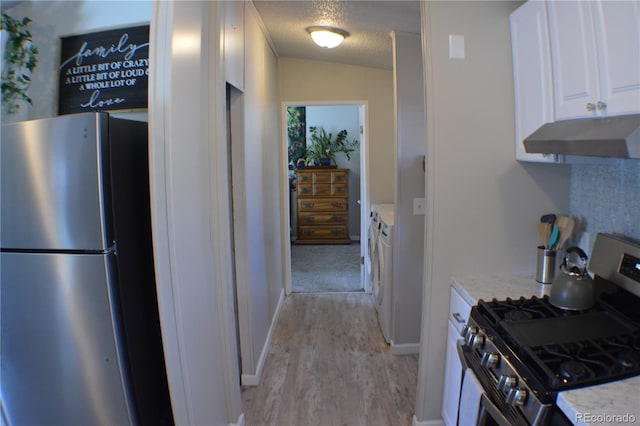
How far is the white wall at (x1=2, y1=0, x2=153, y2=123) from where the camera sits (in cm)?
160

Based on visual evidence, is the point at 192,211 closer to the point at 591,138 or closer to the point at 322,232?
the point at 591,138

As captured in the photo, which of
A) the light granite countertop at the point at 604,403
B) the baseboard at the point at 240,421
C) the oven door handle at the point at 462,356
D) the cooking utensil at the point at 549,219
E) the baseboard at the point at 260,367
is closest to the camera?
the light granite countertop at the point at 604,403

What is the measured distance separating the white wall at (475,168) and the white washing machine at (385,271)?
919 millimetres

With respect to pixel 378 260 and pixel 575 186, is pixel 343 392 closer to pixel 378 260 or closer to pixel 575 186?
pixel 378 260

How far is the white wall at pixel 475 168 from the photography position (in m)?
1.69

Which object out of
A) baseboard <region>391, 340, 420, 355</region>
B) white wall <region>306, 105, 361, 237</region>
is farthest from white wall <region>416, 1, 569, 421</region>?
white wall <region>306, 105, 361, 237</region>

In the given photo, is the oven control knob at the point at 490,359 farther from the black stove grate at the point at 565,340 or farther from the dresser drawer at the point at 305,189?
the dresser drawer at the point at 305,189

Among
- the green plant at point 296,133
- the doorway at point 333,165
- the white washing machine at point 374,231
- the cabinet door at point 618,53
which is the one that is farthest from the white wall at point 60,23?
the green plant at point 296,133

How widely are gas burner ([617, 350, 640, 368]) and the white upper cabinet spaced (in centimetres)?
71

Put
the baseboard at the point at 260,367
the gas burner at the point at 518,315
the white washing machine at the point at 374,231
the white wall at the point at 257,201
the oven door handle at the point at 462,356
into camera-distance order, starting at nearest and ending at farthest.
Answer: the gas burner at the point at 518,315
the oven door handle at the point at 462,356
the white wall at the point at 257,201
the baseboard at the point at 260,367
the white washing machine at the point at 374,231

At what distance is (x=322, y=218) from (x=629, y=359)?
5.17 meters

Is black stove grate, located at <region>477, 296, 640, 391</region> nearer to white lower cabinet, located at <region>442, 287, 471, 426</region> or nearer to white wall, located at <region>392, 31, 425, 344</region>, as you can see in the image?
white lower cabinet, located at <region>442, 287, 471, 426</region>

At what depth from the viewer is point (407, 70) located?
8.54ft

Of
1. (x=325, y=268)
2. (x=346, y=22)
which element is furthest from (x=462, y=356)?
(x=325, y=268)
